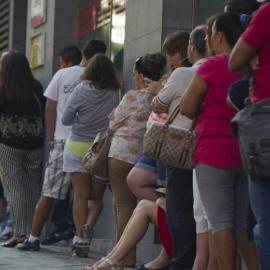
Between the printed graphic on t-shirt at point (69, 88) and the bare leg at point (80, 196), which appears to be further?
A: the printed graphic on t-shirt at point (69, 88)

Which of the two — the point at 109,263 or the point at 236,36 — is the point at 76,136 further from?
the point at 236,36

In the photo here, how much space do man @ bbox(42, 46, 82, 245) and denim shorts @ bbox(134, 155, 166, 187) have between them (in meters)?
3.20

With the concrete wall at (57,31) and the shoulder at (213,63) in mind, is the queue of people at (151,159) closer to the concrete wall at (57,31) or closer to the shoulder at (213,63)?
the shoulder at (213,63)

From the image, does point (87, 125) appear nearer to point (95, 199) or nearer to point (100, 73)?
point (100, 73)

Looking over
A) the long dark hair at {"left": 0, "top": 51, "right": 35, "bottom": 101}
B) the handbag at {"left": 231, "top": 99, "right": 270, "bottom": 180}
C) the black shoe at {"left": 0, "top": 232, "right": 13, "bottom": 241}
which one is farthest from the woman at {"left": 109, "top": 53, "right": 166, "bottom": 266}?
the black shoe at {"left": 0, "top": 232, "right": 13, "bottom": 241}

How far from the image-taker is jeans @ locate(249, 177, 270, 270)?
471cm

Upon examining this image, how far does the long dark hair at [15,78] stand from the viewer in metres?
10.6

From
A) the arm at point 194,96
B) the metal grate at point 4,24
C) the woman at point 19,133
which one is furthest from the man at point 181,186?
the metal grate at point 4,24

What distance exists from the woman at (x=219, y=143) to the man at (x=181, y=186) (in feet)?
2.83

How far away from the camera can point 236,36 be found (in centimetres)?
580

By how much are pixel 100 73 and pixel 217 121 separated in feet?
12.0

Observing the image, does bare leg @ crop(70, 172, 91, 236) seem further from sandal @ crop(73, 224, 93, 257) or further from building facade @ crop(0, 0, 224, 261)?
building facade @ crop(0, 0, 224, 261)

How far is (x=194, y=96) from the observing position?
5824mm

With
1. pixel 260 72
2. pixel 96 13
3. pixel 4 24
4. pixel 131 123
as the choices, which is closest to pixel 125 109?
pixel 131 123
